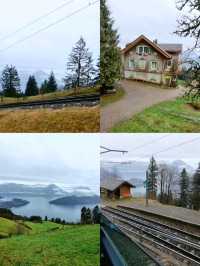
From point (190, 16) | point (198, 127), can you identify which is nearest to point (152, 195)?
point (198, 127)

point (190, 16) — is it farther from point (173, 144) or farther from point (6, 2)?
point (6, 2)

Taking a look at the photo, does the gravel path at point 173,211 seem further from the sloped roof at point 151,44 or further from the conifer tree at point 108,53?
the sloped roof at point 151,44

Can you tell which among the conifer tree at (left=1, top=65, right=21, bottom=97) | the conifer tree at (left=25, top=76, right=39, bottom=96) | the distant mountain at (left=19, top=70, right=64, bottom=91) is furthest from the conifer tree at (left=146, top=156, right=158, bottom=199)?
the conifer tree at (left=1, top=65, right=21, bottom=97)

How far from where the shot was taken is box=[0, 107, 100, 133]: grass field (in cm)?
344

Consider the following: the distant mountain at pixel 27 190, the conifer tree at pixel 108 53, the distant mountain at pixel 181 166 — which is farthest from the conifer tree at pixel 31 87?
the distant mountain at pixel 181 166

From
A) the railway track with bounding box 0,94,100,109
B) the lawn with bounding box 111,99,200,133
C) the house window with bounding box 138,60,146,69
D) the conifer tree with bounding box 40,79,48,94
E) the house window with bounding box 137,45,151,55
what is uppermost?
the house window with bounding box 137,45,151,55

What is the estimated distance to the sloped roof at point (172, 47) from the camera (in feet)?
10.8

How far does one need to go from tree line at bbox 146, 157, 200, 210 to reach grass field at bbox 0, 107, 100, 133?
44 cm

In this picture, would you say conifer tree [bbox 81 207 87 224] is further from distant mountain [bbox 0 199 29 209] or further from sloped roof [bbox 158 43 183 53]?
sloped roof [bbox 158 43 183 53]

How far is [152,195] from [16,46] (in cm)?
130

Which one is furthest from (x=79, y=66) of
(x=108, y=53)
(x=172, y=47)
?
(x=172, y=47)

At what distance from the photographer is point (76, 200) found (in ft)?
11.6

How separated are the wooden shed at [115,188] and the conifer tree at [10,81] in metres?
0.88

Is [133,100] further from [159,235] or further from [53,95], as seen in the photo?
[159,235]
